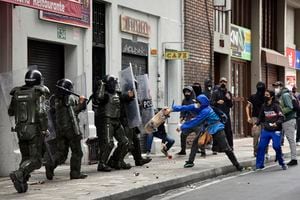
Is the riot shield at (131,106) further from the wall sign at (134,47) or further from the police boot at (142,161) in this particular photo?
the wall sign at (134,47)

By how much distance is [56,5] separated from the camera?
11.3 metres

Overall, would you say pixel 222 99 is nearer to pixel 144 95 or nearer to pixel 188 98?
pixel 188 98

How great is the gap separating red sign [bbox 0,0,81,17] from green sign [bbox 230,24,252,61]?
492 inches

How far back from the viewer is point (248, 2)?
86.8 ft

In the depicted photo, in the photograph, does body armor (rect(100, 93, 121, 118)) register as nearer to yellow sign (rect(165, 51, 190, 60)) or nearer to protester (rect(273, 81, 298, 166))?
protester (rect(273, 81, 298, 166))

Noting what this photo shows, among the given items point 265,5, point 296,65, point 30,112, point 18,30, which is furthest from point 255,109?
point 296,65

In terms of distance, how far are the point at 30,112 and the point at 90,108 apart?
16.9 ft

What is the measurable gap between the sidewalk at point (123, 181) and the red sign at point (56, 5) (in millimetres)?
3000

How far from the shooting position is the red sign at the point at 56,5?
10.5 metres

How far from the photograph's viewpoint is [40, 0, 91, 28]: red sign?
13.1 m

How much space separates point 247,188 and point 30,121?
4.04 meters

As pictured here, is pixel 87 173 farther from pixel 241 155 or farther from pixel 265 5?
pixel 265 5

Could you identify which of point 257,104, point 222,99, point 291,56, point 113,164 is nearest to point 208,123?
point 113,164

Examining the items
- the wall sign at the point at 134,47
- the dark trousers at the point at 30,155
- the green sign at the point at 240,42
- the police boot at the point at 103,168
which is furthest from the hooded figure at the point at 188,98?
the green sign at the point at 240,42
